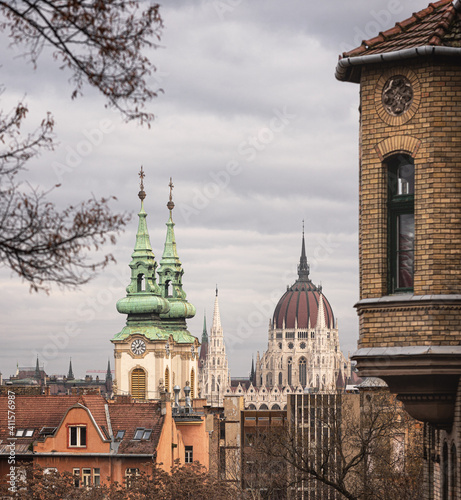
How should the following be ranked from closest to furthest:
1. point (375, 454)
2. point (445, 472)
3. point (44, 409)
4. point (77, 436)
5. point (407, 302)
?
point (407, 302) → point (445, 472) → point (375, 454) → point (77, 436) → point (44, 409)

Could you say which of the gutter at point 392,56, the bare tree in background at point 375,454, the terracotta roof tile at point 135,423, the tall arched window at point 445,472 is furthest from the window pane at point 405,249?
the terracotta roof tile at point 135,423

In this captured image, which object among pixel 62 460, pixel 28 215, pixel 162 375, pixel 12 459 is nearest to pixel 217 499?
pixel 12 459

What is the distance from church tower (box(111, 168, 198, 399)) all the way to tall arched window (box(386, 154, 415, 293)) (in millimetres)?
Answer: 110108

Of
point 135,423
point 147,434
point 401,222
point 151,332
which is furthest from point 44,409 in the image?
point 151,332

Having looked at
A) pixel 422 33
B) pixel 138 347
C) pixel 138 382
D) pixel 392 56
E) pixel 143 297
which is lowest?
pixel 138 382

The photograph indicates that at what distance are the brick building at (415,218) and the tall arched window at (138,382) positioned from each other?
11241 cm

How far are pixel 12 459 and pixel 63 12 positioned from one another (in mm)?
40124

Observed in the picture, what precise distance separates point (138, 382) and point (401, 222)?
114 metres

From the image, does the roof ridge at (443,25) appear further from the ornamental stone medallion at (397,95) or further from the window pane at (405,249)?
the window pane at (405,249)

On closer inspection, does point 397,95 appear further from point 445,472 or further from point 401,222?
point 445,472

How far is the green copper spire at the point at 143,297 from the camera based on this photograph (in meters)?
132

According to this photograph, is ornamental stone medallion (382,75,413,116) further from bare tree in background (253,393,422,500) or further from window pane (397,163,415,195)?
bare tree in background (253,393,422,500)

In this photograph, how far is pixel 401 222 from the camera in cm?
1841

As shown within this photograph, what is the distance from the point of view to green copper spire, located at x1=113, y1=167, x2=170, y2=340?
132m
